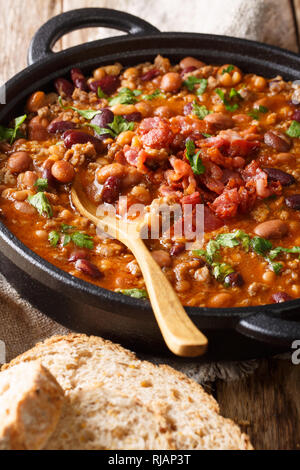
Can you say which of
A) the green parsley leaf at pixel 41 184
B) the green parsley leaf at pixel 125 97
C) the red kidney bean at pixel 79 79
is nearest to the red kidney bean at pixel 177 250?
the green parsley leaf at pixel 41 184

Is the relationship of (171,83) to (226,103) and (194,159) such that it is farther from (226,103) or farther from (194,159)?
(194,159)

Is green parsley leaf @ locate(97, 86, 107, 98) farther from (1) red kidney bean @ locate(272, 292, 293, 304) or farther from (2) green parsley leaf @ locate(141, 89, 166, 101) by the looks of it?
(1) red kidney bean @ locate(272, 292, 293, 304)

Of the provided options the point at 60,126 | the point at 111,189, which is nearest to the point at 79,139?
the point at 60,126

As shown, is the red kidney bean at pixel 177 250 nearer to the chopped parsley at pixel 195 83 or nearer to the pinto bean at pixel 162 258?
the pinto bean at pixel 162 258

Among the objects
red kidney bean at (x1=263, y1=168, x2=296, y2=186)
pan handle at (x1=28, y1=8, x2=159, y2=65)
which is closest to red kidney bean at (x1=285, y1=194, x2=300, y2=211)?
red kidney bean at (x1=263, y1=168, x2=296, y2=186)
